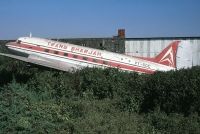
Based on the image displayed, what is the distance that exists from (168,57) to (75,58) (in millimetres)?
5943

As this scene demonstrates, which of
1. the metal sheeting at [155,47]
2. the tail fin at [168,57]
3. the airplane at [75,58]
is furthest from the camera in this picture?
the metal sheeting at [155,47]

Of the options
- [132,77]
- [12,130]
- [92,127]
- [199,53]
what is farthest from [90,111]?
[199,53]

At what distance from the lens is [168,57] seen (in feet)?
86.0

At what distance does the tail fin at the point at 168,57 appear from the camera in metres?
25.9

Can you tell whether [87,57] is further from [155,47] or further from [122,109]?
[155,47]

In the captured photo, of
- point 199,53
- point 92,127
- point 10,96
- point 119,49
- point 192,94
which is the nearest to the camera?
point 92,127

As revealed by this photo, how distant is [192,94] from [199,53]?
75.7 ft

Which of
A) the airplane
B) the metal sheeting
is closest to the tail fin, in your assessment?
the airplane

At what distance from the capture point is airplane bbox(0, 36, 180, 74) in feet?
80.8

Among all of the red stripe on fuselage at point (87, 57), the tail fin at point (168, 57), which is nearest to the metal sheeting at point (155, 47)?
the tail fin at point (168, 57)

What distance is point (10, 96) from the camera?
13.7m

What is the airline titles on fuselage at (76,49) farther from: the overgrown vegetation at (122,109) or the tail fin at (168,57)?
the overgrown vegetation at (122,109)

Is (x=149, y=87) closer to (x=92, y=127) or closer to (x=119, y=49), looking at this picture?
(x=92, y=127)

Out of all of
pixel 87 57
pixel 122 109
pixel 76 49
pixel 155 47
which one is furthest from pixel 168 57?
pixel 122 109
